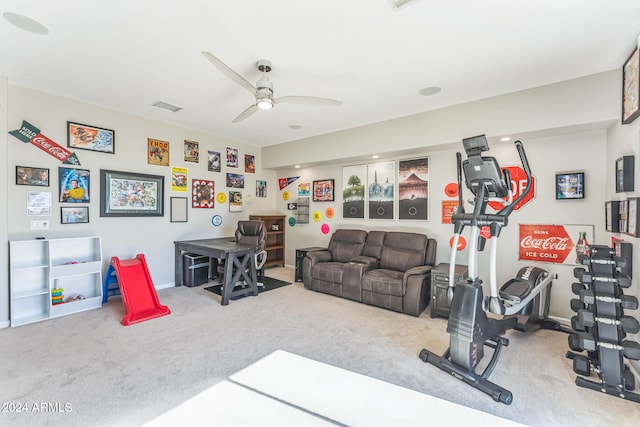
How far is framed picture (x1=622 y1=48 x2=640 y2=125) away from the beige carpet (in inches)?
88.8

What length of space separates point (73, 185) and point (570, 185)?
250 inches

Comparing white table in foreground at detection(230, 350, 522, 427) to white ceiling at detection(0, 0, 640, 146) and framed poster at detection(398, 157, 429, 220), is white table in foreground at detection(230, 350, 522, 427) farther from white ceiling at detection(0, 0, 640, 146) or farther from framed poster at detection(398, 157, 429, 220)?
framed poster at detection(398, 157, 429, 220)

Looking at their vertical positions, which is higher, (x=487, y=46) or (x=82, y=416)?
(x=487, y=46)

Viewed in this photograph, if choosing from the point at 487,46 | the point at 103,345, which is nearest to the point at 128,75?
the point at 103,345

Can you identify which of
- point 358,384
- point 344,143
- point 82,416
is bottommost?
point 82,416

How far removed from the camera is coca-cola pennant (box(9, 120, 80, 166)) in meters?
3.43

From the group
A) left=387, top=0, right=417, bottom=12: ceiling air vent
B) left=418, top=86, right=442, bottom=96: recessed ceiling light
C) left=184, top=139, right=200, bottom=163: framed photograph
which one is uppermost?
left=387, top=0, right=417, bottom=12: ceiling air vent

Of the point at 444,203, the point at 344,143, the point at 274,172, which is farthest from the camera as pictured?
the point at 274,172

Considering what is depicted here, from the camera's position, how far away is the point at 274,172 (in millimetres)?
6711

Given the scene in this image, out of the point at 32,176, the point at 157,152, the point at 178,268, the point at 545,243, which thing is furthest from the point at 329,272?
the point at 32,176

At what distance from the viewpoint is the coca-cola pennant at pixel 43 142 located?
3.43 metres

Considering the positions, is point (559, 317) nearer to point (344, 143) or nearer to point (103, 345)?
point (344, 143)

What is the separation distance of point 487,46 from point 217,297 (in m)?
4.53

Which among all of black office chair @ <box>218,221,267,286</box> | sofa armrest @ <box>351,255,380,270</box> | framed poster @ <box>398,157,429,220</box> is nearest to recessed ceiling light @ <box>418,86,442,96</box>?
framed poster @ <box>398,157,429,220</box>
